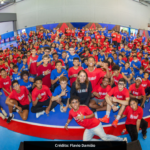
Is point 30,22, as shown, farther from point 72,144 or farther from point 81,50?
point 72,144

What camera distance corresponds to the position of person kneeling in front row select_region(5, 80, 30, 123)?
4.80 m

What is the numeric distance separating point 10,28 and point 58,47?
76.4 feet

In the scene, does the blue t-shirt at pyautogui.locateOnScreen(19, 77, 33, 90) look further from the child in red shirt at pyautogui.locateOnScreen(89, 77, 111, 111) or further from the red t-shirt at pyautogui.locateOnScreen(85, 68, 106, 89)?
the child in red shirt at pyautogui.locateOnScreen(89, 77, 111, 111)

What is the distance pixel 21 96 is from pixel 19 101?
0.34 m

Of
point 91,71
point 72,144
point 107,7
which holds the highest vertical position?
point 107,7

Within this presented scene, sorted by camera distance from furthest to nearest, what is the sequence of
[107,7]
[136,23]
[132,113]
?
1. [136,23]
2. [107,7]
3. [132,113]

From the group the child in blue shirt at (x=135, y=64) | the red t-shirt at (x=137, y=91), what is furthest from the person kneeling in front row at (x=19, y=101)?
the child in blue shirt at (x=135, y=64)

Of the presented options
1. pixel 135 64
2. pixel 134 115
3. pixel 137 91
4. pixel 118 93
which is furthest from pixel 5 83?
pixel 135 64

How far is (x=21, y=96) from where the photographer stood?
497 centimetres

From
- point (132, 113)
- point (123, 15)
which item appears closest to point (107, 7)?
point (123, 15)

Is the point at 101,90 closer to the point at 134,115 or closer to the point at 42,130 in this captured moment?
the point at 134,115

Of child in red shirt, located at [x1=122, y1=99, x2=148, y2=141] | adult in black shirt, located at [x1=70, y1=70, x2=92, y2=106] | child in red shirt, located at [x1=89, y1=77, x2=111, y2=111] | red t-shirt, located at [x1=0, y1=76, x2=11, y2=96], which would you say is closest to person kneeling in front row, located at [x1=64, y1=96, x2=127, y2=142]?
child in red shirt, located at [x1=122, y1=99, x2=148, y2=141]

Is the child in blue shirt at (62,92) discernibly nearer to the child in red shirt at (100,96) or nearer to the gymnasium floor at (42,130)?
the gymnasium floor at (42,130)

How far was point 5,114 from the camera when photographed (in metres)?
5.12
